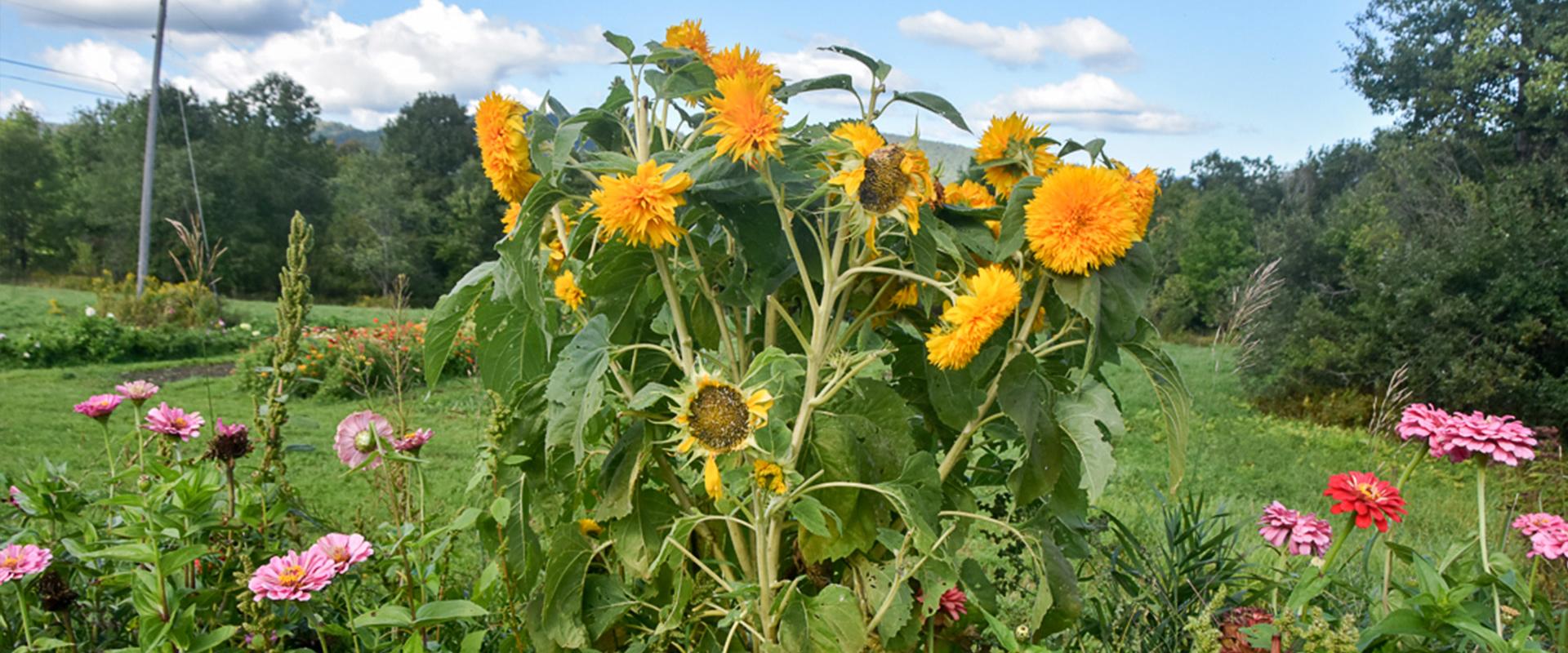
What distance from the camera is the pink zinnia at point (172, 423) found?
1.53m

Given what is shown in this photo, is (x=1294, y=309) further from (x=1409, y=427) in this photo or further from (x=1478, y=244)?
(x=1409, y=427)

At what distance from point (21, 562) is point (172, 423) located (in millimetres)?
304

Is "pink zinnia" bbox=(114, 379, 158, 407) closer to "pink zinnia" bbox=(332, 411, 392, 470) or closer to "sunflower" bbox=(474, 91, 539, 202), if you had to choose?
"pink zinnia" bbox=(332, 411, 392, 470)

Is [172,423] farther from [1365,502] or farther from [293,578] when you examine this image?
[1365,502]

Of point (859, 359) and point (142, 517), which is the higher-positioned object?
point (859, 359)

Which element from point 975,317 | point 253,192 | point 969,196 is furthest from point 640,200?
point 253,192

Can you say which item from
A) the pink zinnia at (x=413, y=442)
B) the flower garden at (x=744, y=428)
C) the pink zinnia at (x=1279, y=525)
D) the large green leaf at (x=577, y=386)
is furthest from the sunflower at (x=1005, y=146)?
the pink zinnia at (x=413, y=442)

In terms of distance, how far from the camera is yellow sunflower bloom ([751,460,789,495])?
1017 millimetres

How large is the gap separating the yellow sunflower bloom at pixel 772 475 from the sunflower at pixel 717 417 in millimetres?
44

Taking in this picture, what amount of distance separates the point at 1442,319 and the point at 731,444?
360 inches

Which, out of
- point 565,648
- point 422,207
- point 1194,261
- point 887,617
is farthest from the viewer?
point 422,207

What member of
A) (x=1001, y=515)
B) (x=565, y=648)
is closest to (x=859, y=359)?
(x=565, y=648)

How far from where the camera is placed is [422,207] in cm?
2889

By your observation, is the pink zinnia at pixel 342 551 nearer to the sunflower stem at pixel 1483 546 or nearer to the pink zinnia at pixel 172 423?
the pink zinnia at pixel 172 423
